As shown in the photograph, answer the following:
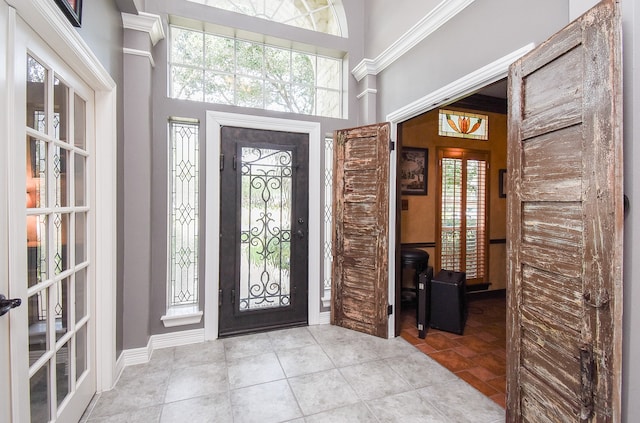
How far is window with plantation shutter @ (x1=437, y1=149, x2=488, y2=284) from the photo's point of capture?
4.05 m

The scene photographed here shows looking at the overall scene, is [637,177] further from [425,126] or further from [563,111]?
[425,126]

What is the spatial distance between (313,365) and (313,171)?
1846mm

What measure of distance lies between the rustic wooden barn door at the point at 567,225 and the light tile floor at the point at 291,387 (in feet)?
1.77

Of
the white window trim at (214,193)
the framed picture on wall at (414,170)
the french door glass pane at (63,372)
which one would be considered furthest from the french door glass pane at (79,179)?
the framed picture on wall at (414,170)

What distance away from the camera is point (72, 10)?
4.73ft

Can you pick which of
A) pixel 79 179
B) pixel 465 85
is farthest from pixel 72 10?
pixel 465 85

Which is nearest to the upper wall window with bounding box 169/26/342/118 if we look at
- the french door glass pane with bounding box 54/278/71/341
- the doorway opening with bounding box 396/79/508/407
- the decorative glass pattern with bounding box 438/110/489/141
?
the doorway opening with bounding box 396/79/508/407

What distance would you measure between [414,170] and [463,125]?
0.99m

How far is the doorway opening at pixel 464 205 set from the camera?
12.9ft

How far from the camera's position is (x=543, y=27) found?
1589 mm

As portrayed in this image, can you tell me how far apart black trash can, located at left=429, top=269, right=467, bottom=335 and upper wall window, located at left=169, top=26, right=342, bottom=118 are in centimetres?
217

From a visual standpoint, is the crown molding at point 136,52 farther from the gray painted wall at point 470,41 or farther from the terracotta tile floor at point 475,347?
the terracotta tile floor at point 475,347

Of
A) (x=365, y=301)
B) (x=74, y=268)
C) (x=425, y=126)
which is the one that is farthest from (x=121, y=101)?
(x=425, y=126)

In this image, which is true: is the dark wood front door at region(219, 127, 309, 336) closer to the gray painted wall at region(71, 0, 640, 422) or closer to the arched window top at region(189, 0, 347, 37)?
the gray painted wall at region(71, 0, 640, 422)
